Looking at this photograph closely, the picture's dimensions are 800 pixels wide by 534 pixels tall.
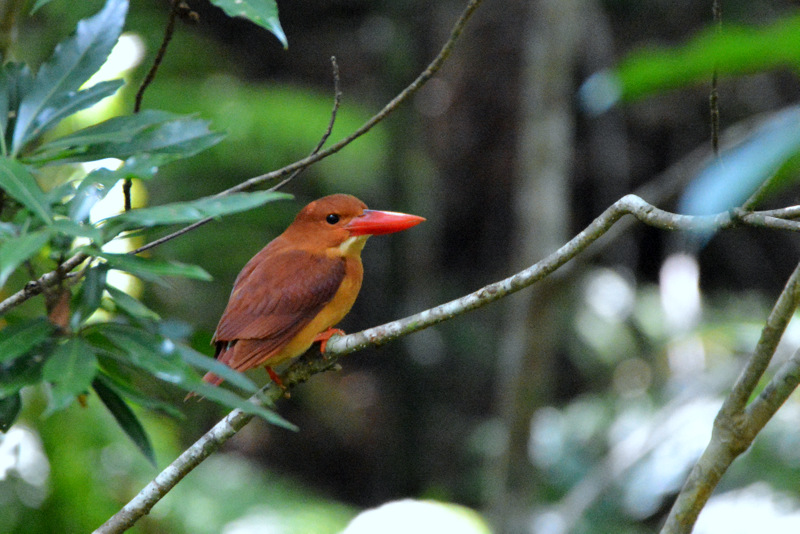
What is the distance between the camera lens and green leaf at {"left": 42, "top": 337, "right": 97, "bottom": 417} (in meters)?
1.03

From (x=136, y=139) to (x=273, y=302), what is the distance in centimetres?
84

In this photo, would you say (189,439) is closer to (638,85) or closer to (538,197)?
(538,197)

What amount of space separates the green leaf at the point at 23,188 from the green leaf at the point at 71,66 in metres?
0.30

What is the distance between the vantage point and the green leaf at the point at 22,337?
3.69 ft

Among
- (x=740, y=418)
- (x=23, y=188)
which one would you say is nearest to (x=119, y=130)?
(x=23, y=188)

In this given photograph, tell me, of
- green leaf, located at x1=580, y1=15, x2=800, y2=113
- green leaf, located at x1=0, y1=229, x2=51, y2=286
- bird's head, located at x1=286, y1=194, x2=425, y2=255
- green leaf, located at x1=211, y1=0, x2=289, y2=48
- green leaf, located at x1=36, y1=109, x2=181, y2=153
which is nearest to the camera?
green leaf, located at x1=580, y1=15, x2=800, y2=113

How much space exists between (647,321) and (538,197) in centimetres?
164

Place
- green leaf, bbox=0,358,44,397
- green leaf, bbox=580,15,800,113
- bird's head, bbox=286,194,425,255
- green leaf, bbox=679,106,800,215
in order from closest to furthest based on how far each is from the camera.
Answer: green leaf, bbox=679,106,800,215 → green leaf, bbox=580,15,800,113 → green leaf, bbox=0,358,44,397 → bird's head, bbox=286,194,425,255

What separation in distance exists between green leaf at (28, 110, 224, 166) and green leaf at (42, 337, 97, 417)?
390mm

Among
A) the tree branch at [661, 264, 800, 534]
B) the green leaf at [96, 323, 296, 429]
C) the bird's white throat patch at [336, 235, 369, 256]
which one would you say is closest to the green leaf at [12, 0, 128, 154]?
the green leaf at [96, 323, 296, 429]

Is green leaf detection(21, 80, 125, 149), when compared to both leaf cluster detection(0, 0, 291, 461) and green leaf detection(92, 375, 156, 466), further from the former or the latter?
green leaf detection(92, 375, 156, 466)

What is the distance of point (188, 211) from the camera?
43.9 inches

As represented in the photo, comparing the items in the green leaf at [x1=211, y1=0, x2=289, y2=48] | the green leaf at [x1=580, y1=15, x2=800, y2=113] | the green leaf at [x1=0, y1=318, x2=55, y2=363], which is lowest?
the green leaf at [x1=0, y1=318, x2=55, y2=363]

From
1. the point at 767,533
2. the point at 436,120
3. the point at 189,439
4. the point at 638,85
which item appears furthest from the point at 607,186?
the point at 638,85
